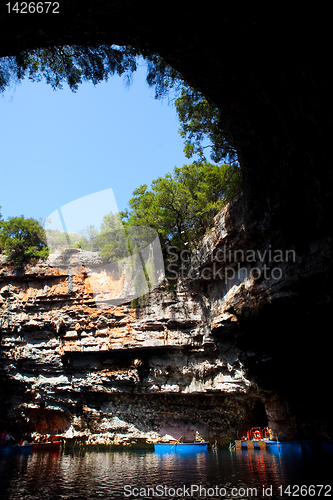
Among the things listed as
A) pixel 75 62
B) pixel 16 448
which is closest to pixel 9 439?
pixel 16 448

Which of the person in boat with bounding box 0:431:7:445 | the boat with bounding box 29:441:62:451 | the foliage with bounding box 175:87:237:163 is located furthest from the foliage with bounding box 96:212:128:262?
the person in boat with bounding box 0:431:7:445

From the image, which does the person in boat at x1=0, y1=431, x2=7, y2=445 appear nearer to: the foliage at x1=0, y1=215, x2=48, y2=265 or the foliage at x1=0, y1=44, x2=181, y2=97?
the foliage at x1=0, y1=215, x2=48, y2=265

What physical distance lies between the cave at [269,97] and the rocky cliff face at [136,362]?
3617 mm

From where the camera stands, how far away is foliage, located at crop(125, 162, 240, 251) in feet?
58.3

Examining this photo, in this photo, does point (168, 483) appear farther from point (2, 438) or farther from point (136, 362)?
point (2, 438)

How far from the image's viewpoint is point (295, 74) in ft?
20.2

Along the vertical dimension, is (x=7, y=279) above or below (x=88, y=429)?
above

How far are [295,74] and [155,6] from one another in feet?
10.0

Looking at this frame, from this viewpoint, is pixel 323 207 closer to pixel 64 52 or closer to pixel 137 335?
pixel 64 52

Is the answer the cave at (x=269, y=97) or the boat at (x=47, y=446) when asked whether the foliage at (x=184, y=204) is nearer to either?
the cave at (x=269, y=97)

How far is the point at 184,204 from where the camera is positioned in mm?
19062

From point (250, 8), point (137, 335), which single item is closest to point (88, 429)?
point (137, 335)

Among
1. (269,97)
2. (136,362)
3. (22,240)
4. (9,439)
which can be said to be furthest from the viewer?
→ (22,240)

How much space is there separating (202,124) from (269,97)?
21.3 feet
